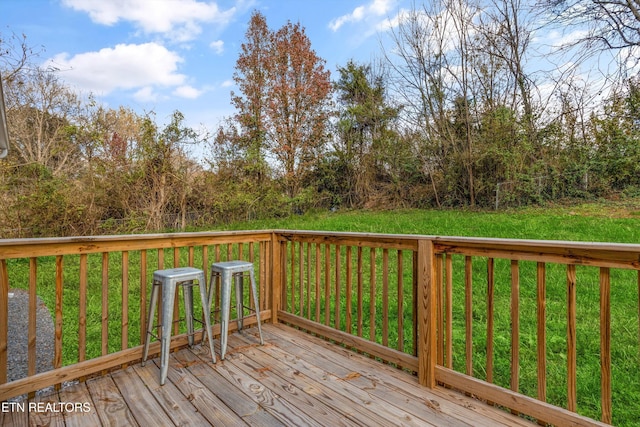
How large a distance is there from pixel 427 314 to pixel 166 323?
5.62 feet

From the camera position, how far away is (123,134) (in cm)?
758

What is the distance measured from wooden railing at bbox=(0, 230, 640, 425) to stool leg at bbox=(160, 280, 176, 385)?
1.01ft

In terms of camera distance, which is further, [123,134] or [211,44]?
[123,134]

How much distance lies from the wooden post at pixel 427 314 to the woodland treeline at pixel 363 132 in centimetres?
541

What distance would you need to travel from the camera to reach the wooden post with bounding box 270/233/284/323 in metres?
3.30

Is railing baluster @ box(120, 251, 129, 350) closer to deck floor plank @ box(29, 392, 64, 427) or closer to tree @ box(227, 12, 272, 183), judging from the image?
deck floor plank @ box(29, 392, 64, 427)

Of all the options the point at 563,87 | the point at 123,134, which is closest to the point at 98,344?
the point at 123,134

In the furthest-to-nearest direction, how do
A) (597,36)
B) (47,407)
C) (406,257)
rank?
(406,257) → (597,36) → (47,407)

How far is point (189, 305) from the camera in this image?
2.57 metres

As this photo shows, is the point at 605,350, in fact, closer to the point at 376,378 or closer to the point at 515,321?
the point at 515,321

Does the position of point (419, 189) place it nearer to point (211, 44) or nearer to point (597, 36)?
point (597, 36)

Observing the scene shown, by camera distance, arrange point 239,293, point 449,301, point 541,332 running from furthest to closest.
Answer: point 239,293 → point 449,301 → point 541,332

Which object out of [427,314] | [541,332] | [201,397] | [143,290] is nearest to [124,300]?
[143,290]

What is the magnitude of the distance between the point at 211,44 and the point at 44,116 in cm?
A: 381
